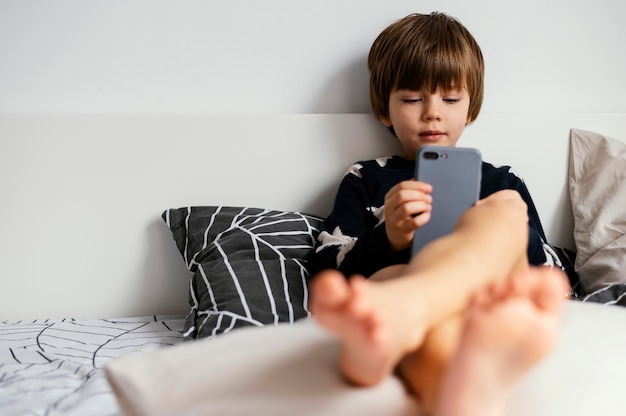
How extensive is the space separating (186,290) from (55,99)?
468mm

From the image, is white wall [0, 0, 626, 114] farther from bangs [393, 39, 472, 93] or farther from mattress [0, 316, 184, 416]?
mattress [0, 316, 184, 416]

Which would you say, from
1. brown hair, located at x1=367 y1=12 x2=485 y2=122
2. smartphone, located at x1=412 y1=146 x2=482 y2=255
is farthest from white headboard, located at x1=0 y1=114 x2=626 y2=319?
smartphone, located at x1=412 y1=146 x2=482 y2=255

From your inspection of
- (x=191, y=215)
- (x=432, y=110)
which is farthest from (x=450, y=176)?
(x=191, y=215)

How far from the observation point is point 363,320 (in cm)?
51

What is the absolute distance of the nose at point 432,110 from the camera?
1.23 meters

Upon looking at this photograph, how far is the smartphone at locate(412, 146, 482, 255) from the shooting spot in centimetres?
93

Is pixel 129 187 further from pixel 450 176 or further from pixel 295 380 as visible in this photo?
pixel 295 380

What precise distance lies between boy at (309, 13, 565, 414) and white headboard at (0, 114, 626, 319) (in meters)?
0.13

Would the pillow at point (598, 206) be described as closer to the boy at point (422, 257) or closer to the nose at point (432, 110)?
the boy at point (422, 257)

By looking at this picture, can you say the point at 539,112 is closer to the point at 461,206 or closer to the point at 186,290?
Result: the point at 461,206

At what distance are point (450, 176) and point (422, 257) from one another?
0.33 m

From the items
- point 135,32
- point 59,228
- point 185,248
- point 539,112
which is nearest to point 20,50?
point 135,32

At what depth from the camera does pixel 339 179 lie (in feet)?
4.46

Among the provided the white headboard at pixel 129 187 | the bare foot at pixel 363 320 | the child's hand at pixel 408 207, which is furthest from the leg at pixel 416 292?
the white headboard at pixel 129 187
